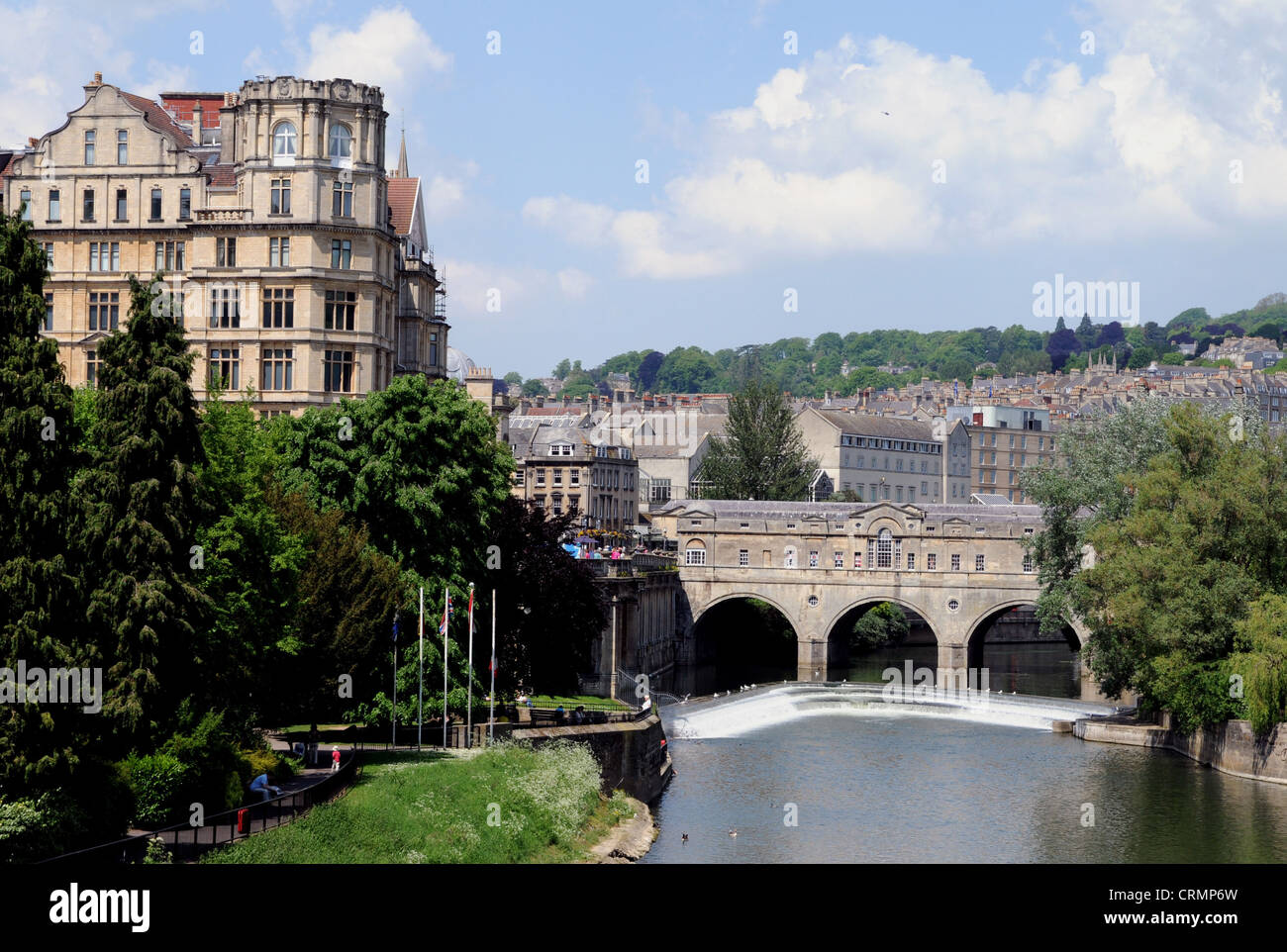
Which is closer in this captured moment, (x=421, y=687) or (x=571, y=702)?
(x=421, y=687)

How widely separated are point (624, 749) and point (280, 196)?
2353 centimetres

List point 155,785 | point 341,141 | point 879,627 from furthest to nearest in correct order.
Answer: point 879,627 < point 341,141 < point 155,785

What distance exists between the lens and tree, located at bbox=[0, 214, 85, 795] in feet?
100

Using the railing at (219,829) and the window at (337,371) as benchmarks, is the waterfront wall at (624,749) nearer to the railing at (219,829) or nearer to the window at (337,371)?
the railing at (219,829)

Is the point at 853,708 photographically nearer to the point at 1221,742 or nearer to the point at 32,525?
the point at 1221,742

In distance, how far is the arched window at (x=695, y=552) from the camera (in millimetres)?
103000

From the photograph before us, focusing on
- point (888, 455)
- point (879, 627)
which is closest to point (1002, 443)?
point (888, 455)

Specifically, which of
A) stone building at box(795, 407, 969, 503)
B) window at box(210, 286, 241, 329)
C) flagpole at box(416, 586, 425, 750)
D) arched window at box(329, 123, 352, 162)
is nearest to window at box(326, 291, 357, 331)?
window at box(210, 286, 241, 329)

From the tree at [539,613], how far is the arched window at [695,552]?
140ft

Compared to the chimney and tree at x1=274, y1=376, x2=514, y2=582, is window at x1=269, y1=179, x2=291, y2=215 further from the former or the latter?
tree at x1=274, y1=376, x2=514, y2=582

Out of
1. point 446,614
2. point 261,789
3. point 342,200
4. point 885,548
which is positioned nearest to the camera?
point 261,789

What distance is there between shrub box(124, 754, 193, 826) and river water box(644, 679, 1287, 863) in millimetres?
15711

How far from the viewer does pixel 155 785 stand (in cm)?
3362
